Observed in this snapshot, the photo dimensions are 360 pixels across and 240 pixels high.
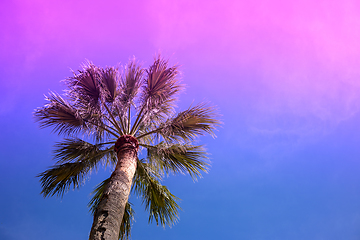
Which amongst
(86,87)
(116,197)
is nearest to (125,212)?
(116,197)

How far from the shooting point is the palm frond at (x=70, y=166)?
7.00 m

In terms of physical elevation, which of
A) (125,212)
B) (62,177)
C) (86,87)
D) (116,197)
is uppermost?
(86,87)

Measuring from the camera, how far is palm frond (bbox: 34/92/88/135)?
21.8 feet

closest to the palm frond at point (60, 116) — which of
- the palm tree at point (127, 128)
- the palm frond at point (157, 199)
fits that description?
the palm tree at point (127, 128)

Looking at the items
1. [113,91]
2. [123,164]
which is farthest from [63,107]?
[123,164]

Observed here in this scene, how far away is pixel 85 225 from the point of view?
34281 millimetres

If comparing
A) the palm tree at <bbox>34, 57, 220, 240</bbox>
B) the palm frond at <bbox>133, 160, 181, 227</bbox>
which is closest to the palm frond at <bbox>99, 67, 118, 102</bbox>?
the palm tree at <bbox>34, 57, 220, 240</bbox>

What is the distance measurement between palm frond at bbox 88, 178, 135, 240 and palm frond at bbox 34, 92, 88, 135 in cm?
179

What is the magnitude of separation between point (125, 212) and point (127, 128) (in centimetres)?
245

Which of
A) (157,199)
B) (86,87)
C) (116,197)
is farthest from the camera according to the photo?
(157,199)

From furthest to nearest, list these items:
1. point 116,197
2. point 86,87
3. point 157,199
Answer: point 157,199
point 86,87
point 116,197

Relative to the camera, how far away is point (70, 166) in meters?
6.99

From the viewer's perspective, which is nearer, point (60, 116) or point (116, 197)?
point (116, 197)

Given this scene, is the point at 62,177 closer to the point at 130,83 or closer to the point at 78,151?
the point at 78,151
